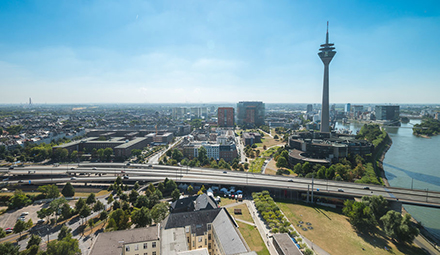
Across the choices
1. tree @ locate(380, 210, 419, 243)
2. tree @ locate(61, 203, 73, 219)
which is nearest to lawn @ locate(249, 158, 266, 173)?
tree @ locate(380, 210, 419, 243)

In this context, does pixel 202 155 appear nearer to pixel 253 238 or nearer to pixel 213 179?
pixel 213 179

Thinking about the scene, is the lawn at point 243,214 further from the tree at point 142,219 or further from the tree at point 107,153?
the tree at point 107,153

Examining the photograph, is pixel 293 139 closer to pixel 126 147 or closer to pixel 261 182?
pixel 261 182

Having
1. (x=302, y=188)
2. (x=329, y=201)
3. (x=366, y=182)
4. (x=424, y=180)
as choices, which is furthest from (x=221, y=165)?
(x=424, y=180)

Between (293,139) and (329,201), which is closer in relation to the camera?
(329,201)

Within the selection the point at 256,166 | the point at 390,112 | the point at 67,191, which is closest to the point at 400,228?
the point at 256,166

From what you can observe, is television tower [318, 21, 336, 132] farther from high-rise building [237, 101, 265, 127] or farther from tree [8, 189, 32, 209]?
tree [8, 189, 32, 209]
